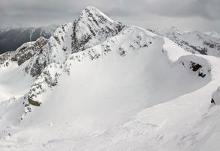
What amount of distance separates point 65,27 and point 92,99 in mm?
54856

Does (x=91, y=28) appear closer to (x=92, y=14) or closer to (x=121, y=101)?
(x=92, y=14)

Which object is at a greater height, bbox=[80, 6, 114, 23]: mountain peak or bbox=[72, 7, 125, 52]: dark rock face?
bbox=[80, 6, 114, 23]: mountain peak

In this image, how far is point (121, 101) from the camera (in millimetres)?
50438

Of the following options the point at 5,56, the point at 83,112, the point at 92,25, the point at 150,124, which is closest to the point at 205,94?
Result: the point at 150,124

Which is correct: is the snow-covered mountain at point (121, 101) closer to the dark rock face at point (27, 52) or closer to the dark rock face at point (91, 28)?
the dark rock face at point (91, 28)

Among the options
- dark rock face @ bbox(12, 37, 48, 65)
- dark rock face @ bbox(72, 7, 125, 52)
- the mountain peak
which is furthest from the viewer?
dark rock face @ bbox(12, 37, 48, 65)

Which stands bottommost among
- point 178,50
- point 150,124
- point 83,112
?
point 83,112

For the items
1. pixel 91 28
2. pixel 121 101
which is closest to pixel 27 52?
pixel 91 28

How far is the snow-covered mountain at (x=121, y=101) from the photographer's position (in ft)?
89.3

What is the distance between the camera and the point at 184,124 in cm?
→ 2627

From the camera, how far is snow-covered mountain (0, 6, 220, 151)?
1072 inches

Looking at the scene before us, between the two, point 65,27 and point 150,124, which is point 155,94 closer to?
point 150,124

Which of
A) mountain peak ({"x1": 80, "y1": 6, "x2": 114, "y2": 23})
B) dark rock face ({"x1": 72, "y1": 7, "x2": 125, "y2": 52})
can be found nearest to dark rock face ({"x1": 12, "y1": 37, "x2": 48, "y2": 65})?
dark rock face ({"x1": 72, "y1": 7, "x2": 125, "y2": 52})

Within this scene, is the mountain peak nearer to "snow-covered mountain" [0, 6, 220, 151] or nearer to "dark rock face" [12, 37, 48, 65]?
"dark rock face" [12, 37, 48, 65]
